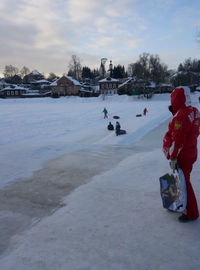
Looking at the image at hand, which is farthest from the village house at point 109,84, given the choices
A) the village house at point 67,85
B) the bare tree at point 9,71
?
the bare tree at point 9,71

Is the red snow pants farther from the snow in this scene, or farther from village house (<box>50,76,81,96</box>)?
village house (<box>50,76,81,96</box>)

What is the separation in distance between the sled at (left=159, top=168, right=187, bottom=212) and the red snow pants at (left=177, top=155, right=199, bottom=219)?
0.17 ft

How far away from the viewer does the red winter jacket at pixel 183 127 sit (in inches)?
121

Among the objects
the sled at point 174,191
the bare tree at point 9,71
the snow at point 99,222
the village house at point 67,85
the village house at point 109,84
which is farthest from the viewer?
the bare tree at point 9,71

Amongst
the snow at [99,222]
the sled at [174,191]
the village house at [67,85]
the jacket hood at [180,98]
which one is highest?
the village house at [67,85]

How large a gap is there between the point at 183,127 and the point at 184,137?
12 centimetres

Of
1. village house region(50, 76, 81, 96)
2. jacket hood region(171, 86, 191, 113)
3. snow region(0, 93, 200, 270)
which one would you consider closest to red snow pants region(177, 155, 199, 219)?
snow region(0, 93, 200, 270)

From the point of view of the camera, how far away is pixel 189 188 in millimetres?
3271

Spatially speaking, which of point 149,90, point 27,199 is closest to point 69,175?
point 27,199

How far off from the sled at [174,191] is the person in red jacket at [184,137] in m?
0.06

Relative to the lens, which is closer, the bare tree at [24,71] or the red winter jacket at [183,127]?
the red winter jacket at [183,127]

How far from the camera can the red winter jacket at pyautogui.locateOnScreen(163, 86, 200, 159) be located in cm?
308

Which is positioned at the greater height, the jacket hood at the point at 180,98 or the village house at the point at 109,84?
the village house at the point at 109,84

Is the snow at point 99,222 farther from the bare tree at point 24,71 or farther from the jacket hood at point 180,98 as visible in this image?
the bare tree at point 24,71
